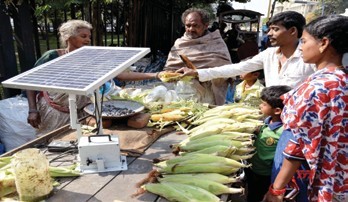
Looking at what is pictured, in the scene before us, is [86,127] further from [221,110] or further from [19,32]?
[19,32]

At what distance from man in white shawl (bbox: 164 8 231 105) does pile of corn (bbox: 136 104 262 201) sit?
1317 millimetres

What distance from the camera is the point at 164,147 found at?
221cm

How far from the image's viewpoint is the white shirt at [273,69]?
2566 millimetres

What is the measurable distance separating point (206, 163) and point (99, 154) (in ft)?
2.22

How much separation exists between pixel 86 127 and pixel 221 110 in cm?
126

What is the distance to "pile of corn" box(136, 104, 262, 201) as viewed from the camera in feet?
5.10

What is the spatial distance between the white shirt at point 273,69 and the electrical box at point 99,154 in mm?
1715

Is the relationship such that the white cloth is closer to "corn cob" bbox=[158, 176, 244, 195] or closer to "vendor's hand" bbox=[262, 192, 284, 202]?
"vendor's hand" bbox=[262, 192, 284, 202]

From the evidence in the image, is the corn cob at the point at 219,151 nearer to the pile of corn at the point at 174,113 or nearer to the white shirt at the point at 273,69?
the pile of corn at the point at 174,113

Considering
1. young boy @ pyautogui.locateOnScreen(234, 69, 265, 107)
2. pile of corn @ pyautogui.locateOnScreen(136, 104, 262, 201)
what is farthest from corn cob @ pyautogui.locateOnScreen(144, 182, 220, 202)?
young boy @ pyautogui.locateOnScreen(234, 69, 265, 107)

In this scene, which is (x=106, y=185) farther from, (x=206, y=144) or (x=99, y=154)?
(x=206, y=144)

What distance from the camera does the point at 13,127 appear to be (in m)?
3.63

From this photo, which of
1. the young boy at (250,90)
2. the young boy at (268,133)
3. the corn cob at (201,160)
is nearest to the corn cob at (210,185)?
the corn cob at (201,160)

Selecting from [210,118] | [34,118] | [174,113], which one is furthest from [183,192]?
[34,118]
